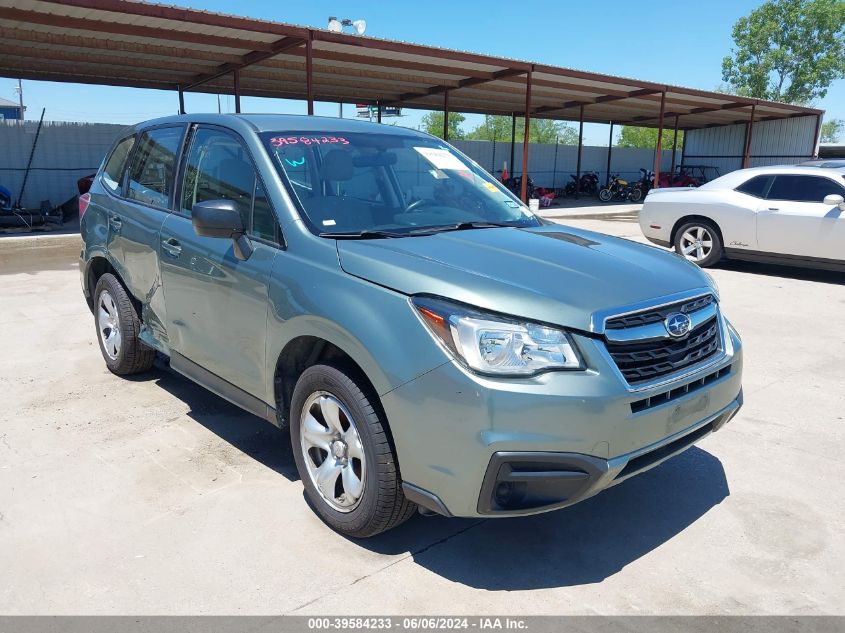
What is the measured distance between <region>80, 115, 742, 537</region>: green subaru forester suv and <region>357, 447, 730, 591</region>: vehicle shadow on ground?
0.33m

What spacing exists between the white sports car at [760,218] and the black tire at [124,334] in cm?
824

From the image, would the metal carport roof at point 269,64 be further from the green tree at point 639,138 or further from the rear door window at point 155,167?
the green tree at point 639,138

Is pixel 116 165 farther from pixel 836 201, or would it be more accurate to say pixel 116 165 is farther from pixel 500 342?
pixel 836 201

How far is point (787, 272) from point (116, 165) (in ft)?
31.0

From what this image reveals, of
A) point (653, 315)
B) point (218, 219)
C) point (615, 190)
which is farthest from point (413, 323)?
point (615, 190)

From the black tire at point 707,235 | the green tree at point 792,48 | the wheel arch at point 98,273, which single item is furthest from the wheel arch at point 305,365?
the green tree at point 792,48

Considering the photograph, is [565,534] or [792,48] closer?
[565,534]

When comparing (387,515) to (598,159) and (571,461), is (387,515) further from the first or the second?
(598,159)

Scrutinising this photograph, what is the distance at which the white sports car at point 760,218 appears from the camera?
8.77 m

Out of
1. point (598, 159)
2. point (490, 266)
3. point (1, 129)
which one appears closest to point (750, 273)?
point (490, 266)

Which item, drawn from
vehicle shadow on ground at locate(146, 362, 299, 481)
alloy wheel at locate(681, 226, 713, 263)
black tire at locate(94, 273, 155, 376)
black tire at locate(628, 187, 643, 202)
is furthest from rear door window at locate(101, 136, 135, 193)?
black tire at locate(628, 187, 643, 202)

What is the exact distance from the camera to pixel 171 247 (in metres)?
3.87

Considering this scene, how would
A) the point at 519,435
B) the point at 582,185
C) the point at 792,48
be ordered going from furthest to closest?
the point at 792,48, the point at 582,185, the point at 519,435

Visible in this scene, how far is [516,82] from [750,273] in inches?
424
